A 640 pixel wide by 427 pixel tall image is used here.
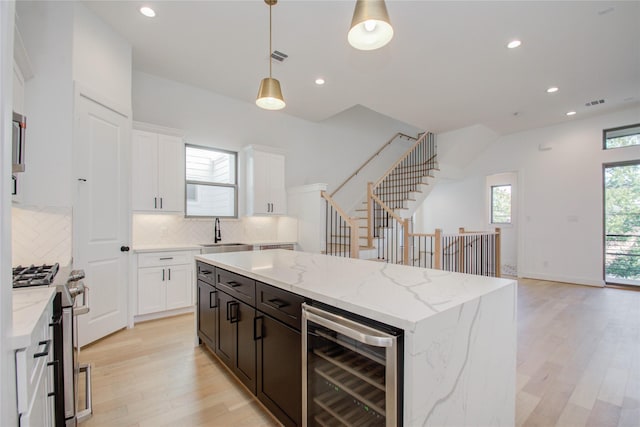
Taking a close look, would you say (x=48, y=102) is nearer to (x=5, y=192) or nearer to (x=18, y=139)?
(x=18, y=139)

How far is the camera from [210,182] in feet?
15.7

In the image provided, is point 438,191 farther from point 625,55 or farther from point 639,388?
point 639,388

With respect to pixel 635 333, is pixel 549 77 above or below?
above

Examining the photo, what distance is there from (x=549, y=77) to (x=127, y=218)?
590cm

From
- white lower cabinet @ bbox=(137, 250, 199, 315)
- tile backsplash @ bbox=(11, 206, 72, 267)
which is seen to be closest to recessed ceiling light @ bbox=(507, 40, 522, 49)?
white lower cabinet @ bbox=(137, 250, 199, 315)

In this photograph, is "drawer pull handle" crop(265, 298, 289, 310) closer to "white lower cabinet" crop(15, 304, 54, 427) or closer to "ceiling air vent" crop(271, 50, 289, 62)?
"white lower cabinet" crop(15, 304, 54, 427)

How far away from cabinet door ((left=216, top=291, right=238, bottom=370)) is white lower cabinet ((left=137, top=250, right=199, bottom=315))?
1397 millimetres

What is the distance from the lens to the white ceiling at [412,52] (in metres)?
2.89

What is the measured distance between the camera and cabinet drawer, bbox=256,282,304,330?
1545 millimetres

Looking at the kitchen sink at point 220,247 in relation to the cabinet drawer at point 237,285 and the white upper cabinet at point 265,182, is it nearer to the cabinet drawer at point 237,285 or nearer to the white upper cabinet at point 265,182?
the white upper cabinet at point 265,182

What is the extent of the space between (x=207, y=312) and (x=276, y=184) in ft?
9.23

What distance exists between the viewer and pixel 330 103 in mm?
5117

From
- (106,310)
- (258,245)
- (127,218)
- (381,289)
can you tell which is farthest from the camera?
(258,245)

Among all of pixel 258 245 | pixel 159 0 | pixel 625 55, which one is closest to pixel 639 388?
pixel 625 55
